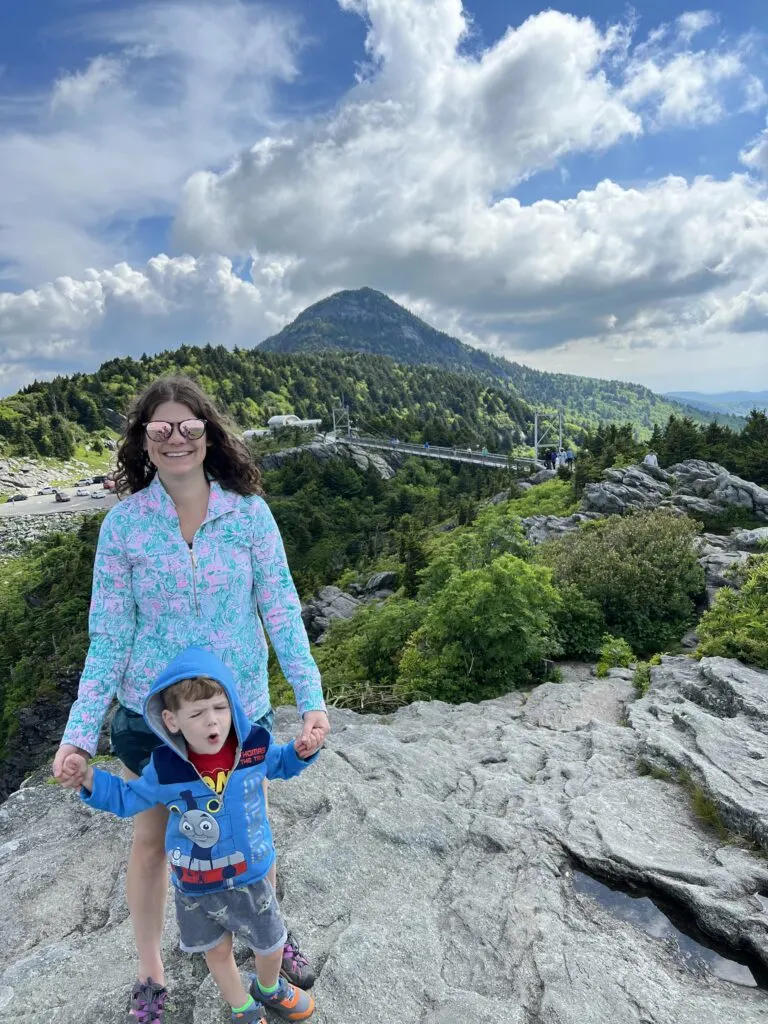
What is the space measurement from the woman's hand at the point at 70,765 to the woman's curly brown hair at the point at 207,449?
126 centimetres

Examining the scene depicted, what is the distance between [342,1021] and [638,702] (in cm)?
652

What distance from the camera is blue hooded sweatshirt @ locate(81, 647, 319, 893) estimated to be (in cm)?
239

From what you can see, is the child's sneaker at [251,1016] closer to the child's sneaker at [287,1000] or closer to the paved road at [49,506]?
the child's sneaker at [287,1000]

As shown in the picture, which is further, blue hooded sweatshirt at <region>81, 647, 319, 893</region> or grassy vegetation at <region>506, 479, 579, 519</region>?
grassy vegetation at <region>506, 479, 579, 519</region>

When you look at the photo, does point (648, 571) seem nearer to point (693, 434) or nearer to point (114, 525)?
point (114, 525)

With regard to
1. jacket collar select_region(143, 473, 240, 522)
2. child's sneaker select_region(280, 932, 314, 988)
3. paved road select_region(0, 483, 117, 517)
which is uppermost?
jacket collar select_region(143, 473, 240, 522)

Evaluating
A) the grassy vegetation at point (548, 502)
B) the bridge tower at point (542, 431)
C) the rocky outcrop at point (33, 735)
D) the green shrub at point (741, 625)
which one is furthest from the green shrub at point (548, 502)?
the rocky outcrop at point (33, 735)

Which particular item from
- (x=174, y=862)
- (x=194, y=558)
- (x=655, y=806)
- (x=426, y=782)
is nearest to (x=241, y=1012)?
(x=174, y=862)

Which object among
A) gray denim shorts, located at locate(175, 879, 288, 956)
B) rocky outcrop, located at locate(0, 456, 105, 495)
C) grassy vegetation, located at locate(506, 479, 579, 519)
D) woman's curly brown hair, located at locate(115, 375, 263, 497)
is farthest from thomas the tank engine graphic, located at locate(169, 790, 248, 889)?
rocky outcrop, located at locate(0, 456, 105, 495)

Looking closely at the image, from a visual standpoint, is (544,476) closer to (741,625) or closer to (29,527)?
(741,625)

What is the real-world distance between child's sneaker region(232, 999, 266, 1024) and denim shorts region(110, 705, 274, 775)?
1254 mm

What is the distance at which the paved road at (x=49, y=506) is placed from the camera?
6844cm

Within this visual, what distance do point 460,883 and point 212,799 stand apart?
2.51m

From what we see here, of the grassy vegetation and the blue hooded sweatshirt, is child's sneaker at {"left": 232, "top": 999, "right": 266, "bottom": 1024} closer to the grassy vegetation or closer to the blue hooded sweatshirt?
the blue hooded sweatshirt
